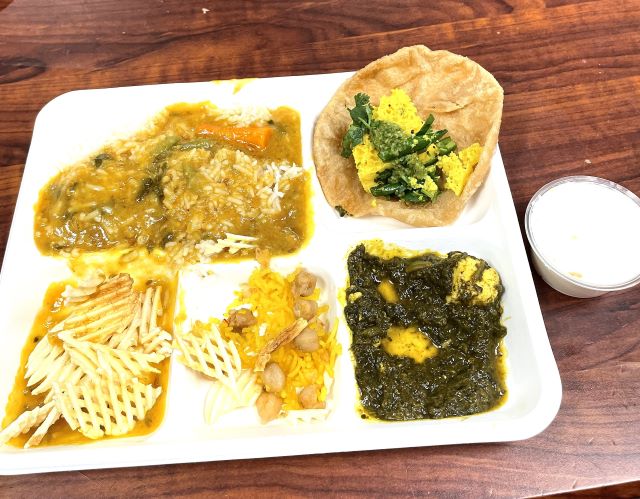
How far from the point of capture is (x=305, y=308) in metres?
2.20

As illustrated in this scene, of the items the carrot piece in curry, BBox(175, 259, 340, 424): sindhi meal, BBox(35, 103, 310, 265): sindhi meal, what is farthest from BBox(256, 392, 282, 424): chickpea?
the carrot piece in curry

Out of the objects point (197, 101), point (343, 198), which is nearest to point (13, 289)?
point (197, 101)

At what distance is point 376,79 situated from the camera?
268 cm

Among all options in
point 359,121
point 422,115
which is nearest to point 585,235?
point 422,115

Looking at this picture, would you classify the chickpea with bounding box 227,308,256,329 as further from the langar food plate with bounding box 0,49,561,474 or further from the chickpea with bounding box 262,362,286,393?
the chickpea with bounding box 262,362,286,393

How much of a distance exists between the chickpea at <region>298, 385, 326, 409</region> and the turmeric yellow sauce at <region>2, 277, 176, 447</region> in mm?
586

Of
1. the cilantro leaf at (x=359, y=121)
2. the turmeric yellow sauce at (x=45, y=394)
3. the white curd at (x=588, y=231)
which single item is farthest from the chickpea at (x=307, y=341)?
the white curd at (x=588, y=231)

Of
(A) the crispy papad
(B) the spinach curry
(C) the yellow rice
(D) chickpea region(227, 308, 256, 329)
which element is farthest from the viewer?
(A) the crispy papad

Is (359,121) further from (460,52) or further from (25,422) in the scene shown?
(25,422)

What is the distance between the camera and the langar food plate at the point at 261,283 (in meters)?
1.95

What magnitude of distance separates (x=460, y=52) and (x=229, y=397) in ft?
8.10

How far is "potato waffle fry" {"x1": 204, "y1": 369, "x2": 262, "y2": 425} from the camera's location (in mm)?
2035

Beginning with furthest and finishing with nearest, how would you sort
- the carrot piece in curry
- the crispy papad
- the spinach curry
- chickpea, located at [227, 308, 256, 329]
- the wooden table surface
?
the carrot piece in curry < the crispy papad < chickpea, located at [227, 308, 256, 329] < the spinach curry < the wooden table surface

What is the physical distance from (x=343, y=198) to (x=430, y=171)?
451mm
